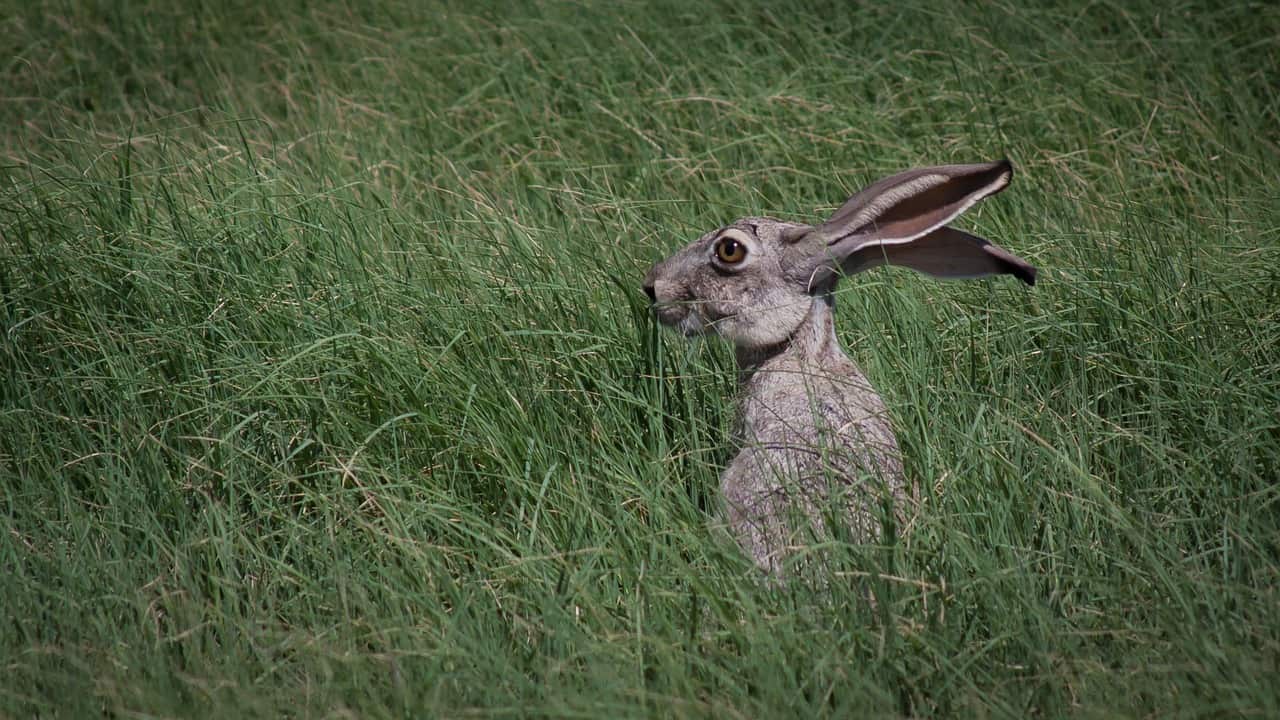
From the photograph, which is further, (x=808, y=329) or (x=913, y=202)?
(x=808, y=329)

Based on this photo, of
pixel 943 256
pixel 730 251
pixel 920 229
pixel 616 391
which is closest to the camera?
pixel 920 229

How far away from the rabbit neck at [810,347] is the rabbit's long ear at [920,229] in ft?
0.37

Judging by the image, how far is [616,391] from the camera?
4605 mm

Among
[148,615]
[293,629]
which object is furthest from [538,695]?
[148,615]

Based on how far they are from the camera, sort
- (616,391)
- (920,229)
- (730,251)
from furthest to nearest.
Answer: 1. (616,391)
2. (730,251)
3. (920,229)

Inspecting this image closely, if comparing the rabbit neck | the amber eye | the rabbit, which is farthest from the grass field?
the amber eye

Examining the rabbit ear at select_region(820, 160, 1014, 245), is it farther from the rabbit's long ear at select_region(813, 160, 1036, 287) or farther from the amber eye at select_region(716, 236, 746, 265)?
the amber eye at select_region(716, 236, 746, 265)

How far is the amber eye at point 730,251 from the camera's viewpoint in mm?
4461

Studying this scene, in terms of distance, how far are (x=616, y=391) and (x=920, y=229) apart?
1159mm

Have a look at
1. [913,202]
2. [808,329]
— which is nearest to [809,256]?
[808,329]

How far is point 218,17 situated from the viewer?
28.5 feet

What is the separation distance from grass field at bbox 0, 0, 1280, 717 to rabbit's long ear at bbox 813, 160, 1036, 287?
1.36 ft

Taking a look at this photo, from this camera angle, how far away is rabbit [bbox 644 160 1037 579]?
152 inches

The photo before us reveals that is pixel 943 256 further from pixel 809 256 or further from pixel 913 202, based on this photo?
pixel 809 256
